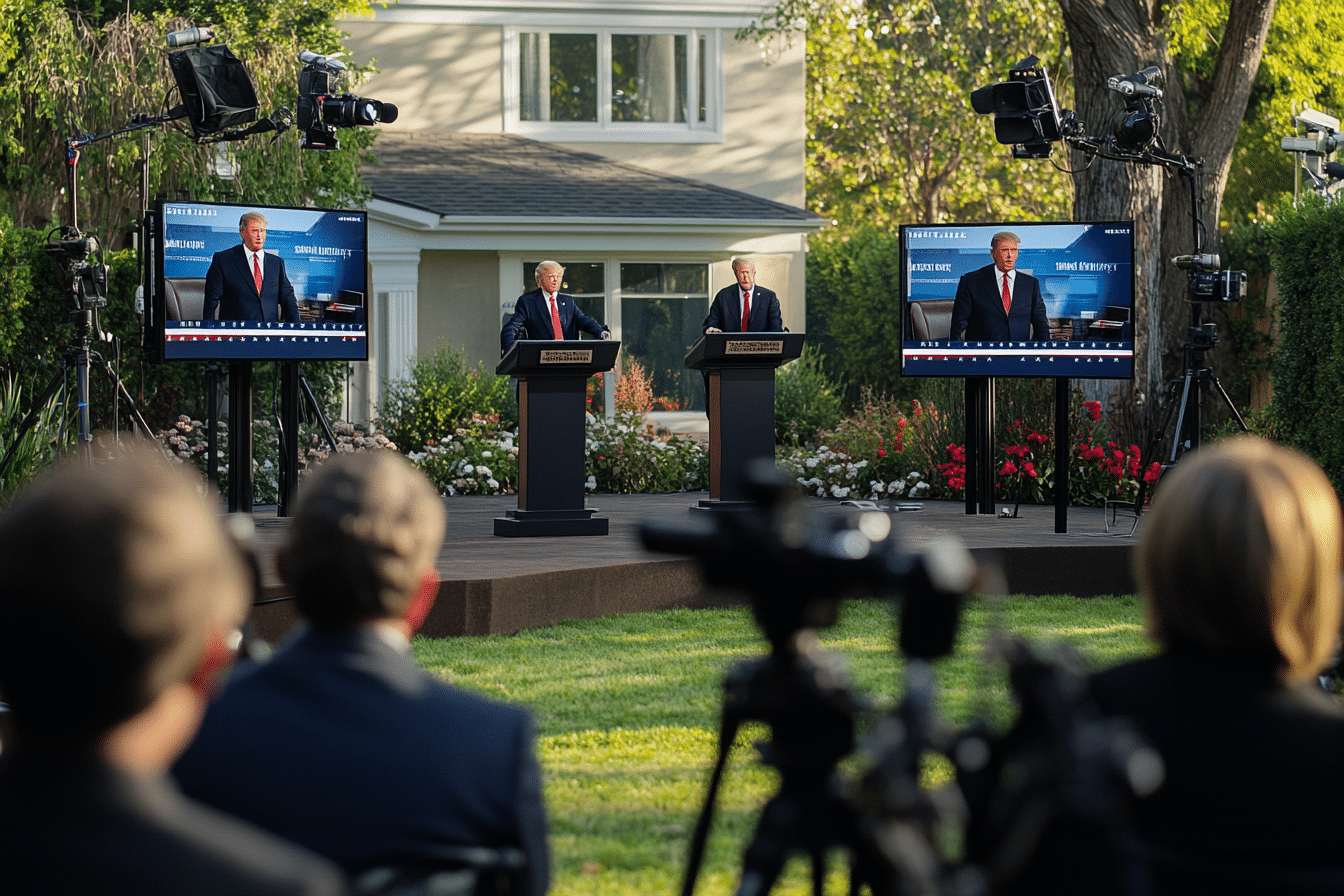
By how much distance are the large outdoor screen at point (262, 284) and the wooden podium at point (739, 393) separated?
2398 mm

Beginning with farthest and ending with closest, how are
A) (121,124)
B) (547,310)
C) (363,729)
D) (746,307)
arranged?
1. (121,124)
2. (746,307)
3. (547,310)
4. (363,729)

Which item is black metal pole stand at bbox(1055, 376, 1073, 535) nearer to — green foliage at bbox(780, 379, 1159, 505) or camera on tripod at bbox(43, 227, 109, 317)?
green foliage at bbox(780, 379, 1159, 505)

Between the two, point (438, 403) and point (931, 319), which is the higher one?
point (931, 319)

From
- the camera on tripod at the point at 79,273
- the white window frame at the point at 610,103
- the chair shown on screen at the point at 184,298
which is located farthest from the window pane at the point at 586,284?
the camera on tripod at the point at 79,273

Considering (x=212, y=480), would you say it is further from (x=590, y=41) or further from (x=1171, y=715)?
(x=590, y=41)

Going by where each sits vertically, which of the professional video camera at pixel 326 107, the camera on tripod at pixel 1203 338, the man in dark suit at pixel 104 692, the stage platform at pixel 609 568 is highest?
the professional video camera at pixel 326 107

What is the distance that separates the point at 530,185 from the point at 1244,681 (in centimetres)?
1766

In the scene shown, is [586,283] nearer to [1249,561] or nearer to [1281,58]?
[1281,58]

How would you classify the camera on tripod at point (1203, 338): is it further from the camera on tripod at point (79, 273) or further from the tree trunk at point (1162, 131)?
the camera on tripod at point (79, 273)

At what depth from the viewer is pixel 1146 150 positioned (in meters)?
9.73

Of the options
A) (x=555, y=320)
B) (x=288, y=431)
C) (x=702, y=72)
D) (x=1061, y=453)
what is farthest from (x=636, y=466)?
(x=702, y=72)

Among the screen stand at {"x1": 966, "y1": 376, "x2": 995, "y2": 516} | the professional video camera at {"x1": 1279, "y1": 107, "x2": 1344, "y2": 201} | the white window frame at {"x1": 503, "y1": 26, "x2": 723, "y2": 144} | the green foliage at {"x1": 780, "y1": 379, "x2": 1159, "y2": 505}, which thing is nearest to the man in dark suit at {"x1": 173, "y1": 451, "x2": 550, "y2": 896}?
the screen stand at {"x1": 966, "y1": 376, "x2": 995, "y2": 516}

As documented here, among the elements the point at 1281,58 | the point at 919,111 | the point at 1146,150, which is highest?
the point at 919,111

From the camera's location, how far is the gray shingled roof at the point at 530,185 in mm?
18234
